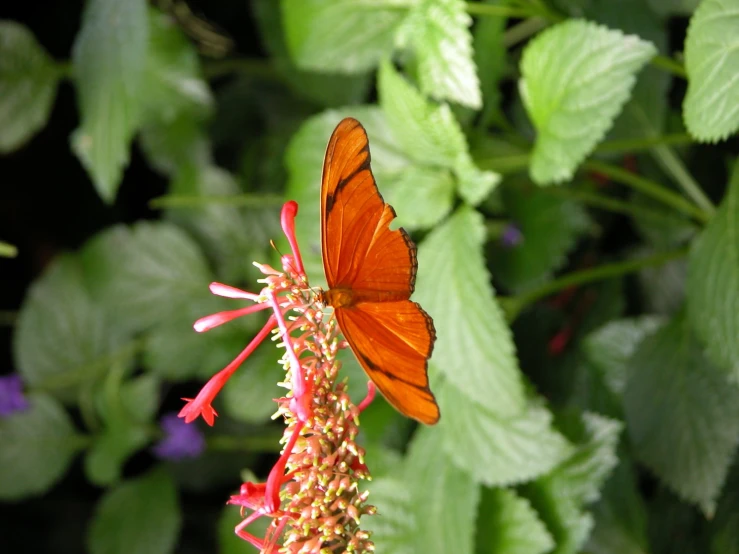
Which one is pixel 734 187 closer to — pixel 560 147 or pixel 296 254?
pixel 560 147

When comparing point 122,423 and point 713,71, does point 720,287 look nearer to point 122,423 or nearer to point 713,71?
point 713,71

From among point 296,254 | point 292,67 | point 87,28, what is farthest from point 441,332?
point 87,28

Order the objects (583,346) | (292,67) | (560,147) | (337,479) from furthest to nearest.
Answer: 1. (292,67)
2. (583,346)
3. (560,147)
4. (337,479)

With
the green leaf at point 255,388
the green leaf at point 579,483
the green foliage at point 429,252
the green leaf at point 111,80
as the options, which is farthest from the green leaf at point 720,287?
the green leaf at point 111,80

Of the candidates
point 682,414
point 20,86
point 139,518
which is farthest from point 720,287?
point 20,86

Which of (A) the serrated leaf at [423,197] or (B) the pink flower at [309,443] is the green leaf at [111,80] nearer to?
(A) the serrated leaf at [423,197]

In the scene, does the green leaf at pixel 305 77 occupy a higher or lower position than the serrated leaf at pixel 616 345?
higher

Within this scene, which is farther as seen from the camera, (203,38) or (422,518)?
(203,38)
